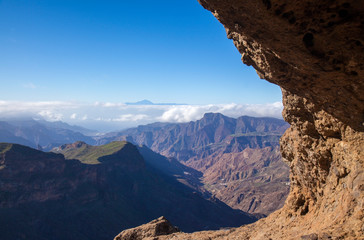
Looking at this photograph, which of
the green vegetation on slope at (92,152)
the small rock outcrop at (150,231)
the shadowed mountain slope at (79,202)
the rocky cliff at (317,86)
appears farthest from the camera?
the green vegetation on slope at (92,152)

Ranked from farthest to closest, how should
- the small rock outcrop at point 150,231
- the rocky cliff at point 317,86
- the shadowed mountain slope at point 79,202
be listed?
1. the shadowed mountain slope at point 79,202
2. the small rock outcrop at point 150,231
3. the rocky cliff at point 317,86

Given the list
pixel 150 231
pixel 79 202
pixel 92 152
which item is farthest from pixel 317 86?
pixel 92 152

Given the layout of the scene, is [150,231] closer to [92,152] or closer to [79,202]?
[79,202]

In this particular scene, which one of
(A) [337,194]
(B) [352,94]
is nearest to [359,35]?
(B) [352,94]

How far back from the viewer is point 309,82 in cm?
1034

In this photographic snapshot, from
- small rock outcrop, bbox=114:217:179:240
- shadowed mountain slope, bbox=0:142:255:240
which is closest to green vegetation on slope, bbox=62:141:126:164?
shadowed mountain slope, bbox=0:142:255:240

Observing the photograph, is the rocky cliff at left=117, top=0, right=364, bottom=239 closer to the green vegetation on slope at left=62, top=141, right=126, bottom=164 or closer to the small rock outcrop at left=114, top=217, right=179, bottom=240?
the small rock outcrop at left=114, top=217, right=179, bottom=240

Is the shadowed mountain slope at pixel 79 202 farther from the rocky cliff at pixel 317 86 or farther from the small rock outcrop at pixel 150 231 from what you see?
the rocky cliff at pixel 317 86

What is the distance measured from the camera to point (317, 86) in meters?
10.2

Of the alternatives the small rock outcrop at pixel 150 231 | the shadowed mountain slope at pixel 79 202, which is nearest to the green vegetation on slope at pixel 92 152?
the shadowed mountain slope at pixel 79 202

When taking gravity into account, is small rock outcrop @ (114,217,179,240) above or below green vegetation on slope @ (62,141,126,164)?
above

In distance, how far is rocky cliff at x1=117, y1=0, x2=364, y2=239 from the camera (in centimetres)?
739

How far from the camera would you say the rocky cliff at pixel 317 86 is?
7.39m

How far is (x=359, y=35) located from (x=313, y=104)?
6.08 meters
